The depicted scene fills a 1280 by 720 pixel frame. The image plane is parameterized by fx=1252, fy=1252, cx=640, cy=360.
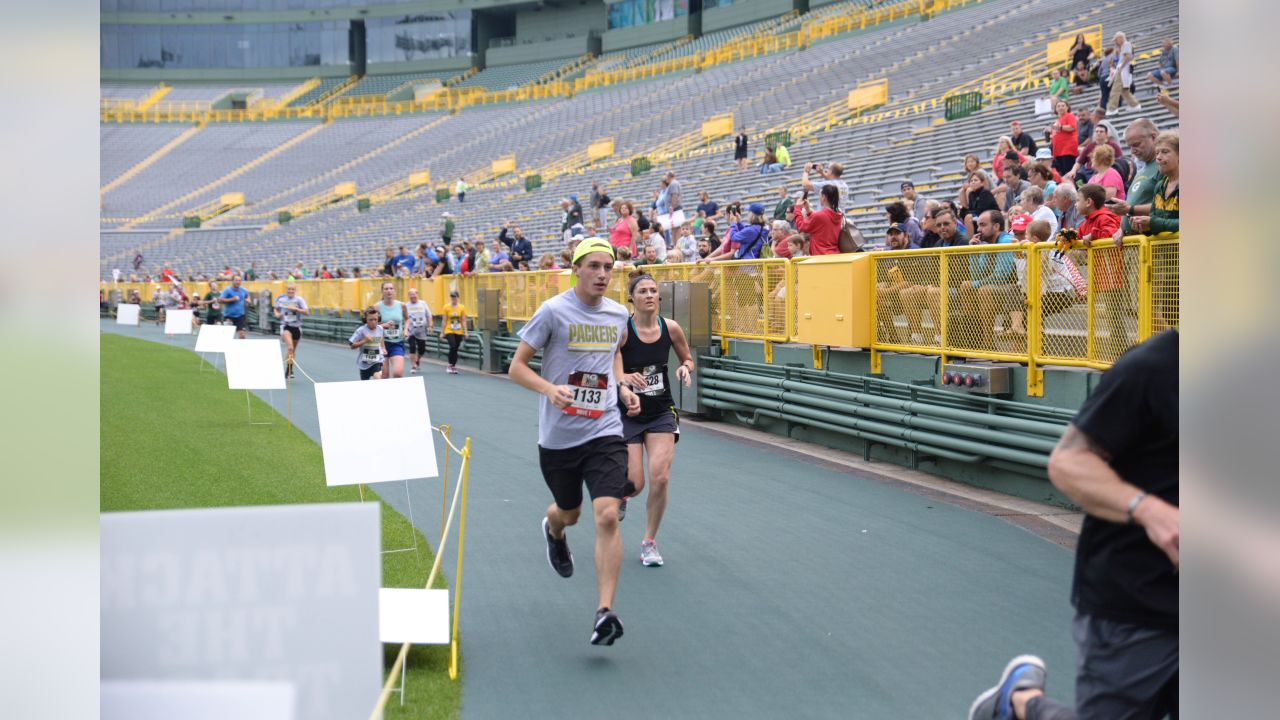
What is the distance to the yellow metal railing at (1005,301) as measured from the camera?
8.59 m

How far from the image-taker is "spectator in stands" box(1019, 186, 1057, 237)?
10.1 meters

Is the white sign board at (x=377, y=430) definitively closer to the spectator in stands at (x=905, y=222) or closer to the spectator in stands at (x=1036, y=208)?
the spectator in stands at (x=1036, y=208)

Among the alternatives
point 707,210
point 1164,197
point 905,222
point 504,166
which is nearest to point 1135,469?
point 1164,197

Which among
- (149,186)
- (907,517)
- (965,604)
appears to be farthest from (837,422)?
(149,186)

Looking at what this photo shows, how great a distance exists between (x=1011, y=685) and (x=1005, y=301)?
22.0ft

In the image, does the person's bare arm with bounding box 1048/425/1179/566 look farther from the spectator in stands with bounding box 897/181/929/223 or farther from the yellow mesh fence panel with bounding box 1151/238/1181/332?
the spectator in stands with bounding box 897/181/929/223

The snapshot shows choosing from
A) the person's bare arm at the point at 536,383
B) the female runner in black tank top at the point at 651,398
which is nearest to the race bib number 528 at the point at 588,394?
the person's bare arm at the point at 536,383

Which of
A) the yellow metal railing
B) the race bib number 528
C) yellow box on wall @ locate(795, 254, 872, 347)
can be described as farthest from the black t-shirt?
yellow box on wall @ locate(795, 254, 872, 347)

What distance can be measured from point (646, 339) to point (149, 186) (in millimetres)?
69358

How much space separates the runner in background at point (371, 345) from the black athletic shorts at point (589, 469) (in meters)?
Result: 9.72

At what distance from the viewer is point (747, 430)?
15062 millimetres

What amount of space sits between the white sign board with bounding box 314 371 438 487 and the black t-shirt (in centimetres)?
476

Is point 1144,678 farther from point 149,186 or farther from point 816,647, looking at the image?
point 149,186
